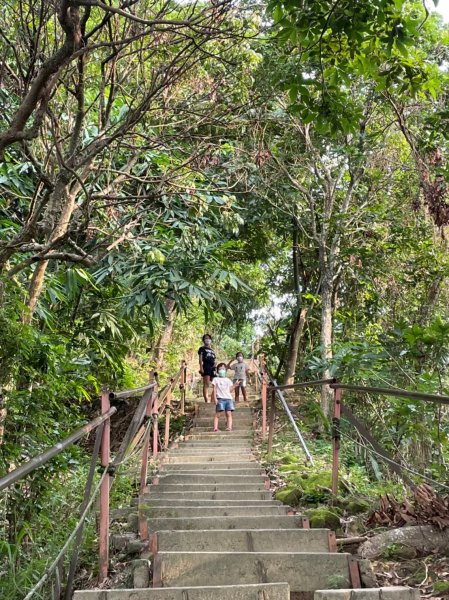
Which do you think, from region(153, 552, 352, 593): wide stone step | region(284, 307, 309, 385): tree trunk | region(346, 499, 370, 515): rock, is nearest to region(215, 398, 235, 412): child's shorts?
region(284, 307, 309, 385): tree trunk

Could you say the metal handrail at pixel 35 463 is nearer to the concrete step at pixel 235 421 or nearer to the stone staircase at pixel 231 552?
the stone staircase at pixel 231 552

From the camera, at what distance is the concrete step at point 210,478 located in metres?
5.39

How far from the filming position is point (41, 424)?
3.88 metres


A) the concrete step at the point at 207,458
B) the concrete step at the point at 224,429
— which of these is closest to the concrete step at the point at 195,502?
the concrete step at the point at 207,458

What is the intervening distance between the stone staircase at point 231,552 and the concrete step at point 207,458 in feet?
7.16

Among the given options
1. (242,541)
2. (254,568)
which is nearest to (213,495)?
(242,541)

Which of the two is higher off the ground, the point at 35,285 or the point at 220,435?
the point at 35,285

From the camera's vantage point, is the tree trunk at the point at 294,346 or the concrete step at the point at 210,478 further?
the tree trunk at the point at 294,346

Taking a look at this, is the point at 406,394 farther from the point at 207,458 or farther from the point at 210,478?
the point at 207,458

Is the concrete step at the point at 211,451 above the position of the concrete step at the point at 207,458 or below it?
above

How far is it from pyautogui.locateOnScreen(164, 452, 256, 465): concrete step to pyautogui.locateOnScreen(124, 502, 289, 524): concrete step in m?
2.79

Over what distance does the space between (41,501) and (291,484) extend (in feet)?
7.39

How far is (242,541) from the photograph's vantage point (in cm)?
315

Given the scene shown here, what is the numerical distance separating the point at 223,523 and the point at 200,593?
3.90 feet
